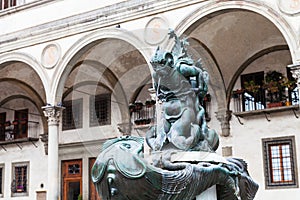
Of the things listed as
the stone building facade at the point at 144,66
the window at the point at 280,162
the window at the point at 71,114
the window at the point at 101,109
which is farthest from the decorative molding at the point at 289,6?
the window at the point at 71,114

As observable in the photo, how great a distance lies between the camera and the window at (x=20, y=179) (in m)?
21.7

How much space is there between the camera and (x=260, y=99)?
16.5 metres

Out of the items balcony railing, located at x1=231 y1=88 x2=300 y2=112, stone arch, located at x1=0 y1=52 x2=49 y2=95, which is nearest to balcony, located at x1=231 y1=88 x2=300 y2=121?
balcony railing, located at x1=231 y1=88 x2=300 y2=112

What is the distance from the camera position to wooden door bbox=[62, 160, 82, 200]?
20.5 m

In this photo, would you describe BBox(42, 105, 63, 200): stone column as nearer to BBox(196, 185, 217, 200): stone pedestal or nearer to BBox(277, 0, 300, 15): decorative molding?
BBox(277, 0, 300, 15): decorative molding

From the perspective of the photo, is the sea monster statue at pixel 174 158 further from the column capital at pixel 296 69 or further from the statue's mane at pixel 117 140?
the column capital at pixel 296 69

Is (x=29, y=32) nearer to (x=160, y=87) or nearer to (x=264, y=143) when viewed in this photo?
(x=264, y=143)

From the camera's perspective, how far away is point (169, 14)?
1487 centimetres

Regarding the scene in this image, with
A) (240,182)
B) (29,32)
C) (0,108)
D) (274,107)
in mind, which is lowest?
(240,182)

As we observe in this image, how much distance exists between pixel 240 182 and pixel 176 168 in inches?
37.7

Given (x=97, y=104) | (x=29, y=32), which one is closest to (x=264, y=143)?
(x=97, y=104)

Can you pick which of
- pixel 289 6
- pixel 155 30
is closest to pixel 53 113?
pixel 155 30

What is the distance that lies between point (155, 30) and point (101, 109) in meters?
6.19

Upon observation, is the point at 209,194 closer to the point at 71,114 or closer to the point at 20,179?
the point at 71,114
